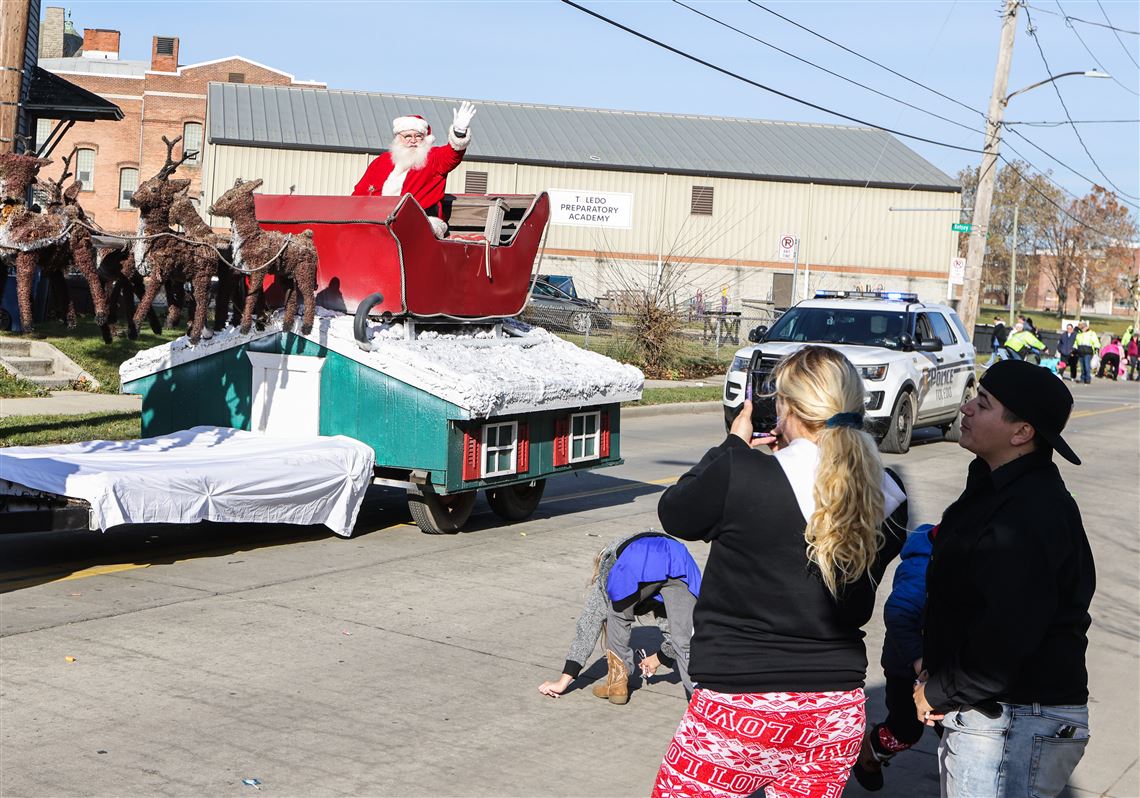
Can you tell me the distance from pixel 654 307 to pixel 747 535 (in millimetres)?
23003

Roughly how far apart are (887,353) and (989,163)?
14877mm

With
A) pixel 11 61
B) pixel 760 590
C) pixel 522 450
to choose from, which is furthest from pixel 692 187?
pixel 760 590

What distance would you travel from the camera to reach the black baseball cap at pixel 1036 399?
3.56 meters

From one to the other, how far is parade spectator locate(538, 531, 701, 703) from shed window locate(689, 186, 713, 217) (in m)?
48.2

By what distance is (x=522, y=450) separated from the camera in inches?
404

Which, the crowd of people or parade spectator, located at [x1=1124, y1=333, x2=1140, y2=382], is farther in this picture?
parade spectator, located at [x1=1124, y1=333, x2=1140, y2=382]

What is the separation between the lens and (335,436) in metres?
9.77

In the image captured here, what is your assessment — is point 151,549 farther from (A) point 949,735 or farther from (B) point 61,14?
(B) point 61,14

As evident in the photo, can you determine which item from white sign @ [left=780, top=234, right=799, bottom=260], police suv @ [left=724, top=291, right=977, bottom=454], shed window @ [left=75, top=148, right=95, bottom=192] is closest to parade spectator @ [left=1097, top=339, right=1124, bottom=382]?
white sign @ [left=780, top=234, right=799, bottom=260]

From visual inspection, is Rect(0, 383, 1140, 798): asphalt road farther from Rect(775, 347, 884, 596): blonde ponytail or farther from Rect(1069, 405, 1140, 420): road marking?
Rect(1069, 405, 1140, 420): road marking

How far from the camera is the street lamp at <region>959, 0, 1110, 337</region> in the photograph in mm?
29219

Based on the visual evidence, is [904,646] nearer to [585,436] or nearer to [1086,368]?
[585,436]

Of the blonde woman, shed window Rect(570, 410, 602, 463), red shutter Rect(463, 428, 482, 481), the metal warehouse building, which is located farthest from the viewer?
the metal warehouse building

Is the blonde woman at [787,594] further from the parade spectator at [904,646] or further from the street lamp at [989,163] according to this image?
the street lamp at [989,163]
